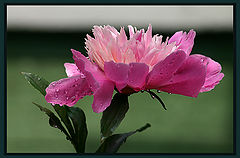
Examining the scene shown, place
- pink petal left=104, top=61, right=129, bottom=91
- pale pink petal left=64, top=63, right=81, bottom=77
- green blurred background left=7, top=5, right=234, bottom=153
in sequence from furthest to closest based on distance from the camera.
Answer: green blurred background left=7, top=5, right=234, bottom=153 → pale pink petal left=64, top=63, right=81, bottom=77 → pink petal left=104, top=61, right=129, bottom=91

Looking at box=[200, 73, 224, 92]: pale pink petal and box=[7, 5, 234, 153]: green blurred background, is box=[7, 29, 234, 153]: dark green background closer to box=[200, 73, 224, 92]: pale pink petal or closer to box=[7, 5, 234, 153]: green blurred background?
box=[7, 5, 234, 153]: green blurred background

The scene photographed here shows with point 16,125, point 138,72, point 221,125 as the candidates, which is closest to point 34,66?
point 16,125

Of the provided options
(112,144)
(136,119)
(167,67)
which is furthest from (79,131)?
(136,119)

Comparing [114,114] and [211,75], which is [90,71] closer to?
[114,114]

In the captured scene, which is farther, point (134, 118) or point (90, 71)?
point (134, 118)

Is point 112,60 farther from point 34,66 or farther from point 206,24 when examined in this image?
point 206,24

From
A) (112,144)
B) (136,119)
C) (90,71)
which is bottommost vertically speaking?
(136,119)

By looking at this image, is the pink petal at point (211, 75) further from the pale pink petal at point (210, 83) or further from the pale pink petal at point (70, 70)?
the pale pink petal at point (70, 70)

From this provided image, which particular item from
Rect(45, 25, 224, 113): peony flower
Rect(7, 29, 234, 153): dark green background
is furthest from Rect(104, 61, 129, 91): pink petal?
Rect(7, 29, 234, 153): dark green background
